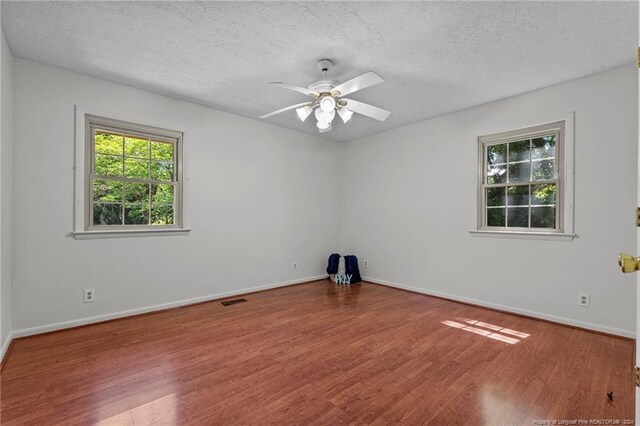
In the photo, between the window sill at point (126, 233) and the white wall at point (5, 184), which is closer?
the white wall at point (5, 184)

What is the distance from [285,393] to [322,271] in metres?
3.55

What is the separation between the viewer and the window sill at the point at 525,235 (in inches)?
127

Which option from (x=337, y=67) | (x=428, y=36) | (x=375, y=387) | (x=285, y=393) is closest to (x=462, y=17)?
(x=428, y=36)

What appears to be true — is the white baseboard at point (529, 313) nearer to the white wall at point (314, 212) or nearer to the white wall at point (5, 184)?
the white wall at point (314, 212)

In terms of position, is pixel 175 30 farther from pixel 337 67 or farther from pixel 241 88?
pixel 337 67

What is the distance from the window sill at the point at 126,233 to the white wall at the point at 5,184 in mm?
546

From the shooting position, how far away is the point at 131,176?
3.53m

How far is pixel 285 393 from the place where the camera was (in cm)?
197

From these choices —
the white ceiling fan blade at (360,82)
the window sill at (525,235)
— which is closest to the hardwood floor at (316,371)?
the window sill at (525,235)

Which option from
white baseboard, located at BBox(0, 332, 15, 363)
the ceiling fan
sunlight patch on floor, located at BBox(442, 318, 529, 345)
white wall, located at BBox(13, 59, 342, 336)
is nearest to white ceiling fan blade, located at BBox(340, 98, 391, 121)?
the ceiling fan

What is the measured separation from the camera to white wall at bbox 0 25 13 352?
7.73 ft

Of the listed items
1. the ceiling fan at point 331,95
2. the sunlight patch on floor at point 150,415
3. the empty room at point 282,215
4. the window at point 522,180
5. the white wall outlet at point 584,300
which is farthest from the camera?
the window at point 522,180

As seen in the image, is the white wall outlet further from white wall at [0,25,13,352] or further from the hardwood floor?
white wall at [0,25,13,352]

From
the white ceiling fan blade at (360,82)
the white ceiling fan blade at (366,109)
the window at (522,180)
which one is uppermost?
the white ceiling fan blade at (360,82)
